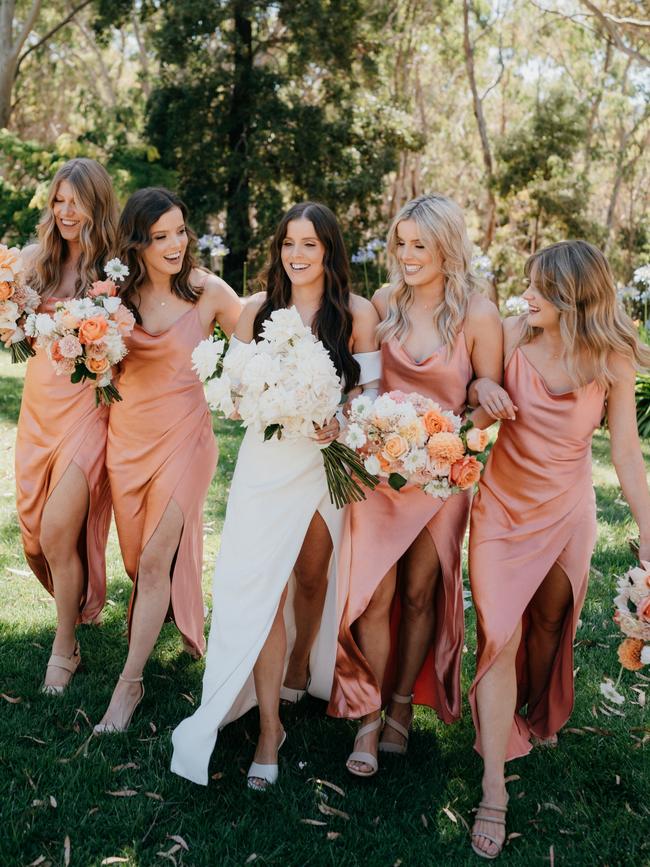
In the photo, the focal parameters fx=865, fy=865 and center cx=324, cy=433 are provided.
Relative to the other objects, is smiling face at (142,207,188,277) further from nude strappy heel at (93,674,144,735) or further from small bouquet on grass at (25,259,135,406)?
nude strappy heel at (93,674,144,735)

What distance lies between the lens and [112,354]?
13.3 feet

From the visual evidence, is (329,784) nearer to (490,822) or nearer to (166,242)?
(490,822)

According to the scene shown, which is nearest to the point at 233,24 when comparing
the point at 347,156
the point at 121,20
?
the point at 121,20

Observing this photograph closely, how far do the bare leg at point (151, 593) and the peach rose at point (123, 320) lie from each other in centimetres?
90

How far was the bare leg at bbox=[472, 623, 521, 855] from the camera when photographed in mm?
3629

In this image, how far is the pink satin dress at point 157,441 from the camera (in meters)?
4.38

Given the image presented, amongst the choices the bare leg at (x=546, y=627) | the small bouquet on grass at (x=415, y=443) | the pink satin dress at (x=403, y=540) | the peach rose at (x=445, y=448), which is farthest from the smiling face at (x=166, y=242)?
the bare leg at (x=546, y=627)

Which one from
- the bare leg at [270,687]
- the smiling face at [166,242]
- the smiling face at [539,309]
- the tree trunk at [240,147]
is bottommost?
the bare leg at [270,687]

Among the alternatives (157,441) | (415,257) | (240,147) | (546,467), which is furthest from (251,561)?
(240,147)

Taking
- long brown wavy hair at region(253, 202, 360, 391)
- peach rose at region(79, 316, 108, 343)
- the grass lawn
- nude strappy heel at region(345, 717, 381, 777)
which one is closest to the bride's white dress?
the grass lawn

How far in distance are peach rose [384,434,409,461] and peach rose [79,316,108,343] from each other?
1511 millimetres

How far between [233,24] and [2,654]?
753 inches

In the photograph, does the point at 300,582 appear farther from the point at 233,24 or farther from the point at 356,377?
the point at 233,24

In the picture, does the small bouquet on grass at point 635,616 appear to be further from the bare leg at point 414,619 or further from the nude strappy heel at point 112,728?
the nude strappy heel at point 112,728
